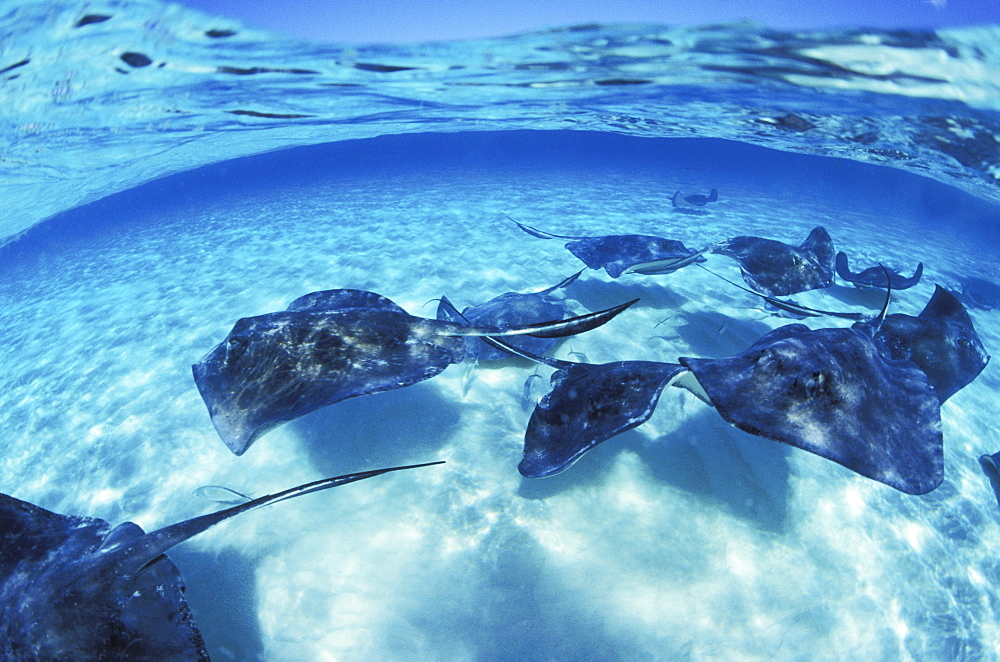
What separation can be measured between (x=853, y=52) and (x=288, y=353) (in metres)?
13.9

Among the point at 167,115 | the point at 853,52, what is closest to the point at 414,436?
the point at 853,52

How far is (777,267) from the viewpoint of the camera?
782 centimetres

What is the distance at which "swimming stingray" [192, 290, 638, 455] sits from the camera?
381 cm

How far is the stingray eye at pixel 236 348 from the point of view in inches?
180

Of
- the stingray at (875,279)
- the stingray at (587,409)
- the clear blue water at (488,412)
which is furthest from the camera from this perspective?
the stingray at (875,279)

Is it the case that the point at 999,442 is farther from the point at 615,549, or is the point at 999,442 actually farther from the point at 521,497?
the point at 521,497

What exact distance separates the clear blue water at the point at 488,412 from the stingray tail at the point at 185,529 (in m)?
1.50

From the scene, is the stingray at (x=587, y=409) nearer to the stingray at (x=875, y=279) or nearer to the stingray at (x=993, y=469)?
the stingray at (x=993, y=469)

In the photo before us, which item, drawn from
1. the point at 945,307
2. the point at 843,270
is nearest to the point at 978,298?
the point at 843,270

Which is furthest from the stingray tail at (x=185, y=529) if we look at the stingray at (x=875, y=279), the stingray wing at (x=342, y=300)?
the stingray at (x=875, y=279)

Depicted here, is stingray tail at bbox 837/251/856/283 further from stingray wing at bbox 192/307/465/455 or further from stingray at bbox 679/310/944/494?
stingray wing at bbox 192/307/465/455

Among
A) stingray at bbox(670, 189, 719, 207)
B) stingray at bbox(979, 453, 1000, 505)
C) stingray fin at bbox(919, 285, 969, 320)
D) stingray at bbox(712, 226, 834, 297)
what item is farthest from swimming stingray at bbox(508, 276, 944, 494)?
stingray at bbox(670, 189, 719, 207)

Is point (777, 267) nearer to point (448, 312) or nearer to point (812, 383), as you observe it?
point (812, 383)

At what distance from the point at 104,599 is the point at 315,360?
2351 mm
